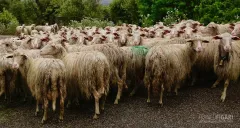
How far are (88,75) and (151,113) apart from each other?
169 centimetres

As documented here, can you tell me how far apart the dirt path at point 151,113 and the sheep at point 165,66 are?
47cm

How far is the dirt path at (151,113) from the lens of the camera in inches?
274

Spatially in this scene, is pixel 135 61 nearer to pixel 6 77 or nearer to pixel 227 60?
pixel 227 60

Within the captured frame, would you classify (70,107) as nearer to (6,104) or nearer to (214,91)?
(6,104)

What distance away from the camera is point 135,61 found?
8648 mm

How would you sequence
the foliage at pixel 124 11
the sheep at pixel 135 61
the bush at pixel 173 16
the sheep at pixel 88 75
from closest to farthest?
1. the sheep at pixel 88 75
2. the sheep at pixel 135 61
3. the bush at pixel 173 16
4. the foliage at pixel 124 11

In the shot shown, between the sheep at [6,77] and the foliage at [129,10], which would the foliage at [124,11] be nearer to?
the foliage at [129,10]

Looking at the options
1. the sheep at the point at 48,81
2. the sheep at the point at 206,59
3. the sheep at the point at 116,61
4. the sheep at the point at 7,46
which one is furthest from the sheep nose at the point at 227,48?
the sheep at the point at 7,46

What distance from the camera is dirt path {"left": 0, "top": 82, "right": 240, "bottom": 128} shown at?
22.8ft

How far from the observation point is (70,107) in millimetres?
8062

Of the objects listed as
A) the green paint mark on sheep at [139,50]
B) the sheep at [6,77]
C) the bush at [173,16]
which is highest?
the bush at [173,16]

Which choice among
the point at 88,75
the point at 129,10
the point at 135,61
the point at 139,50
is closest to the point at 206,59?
the point at 139,50

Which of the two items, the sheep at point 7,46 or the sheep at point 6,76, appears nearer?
the sheep at point 6,76

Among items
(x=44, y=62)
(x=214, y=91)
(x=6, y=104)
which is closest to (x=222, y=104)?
(x=214, y=91)
